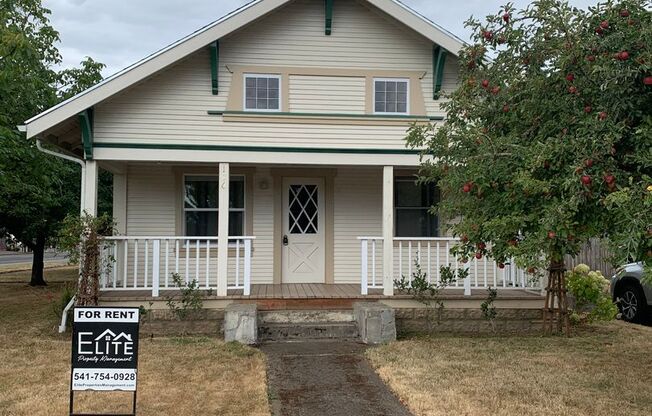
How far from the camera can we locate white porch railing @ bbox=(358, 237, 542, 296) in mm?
9148

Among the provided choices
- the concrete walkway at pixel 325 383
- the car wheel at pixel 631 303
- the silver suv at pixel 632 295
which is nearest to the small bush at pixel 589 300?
the silver suv at pixel 632 295

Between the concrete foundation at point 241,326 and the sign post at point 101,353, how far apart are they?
3.37 m

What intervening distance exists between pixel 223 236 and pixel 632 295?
7766mm

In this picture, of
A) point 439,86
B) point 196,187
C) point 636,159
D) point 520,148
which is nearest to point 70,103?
point 196,187

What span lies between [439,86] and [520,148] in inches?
227

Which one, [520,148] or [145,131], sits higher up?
[145,131]

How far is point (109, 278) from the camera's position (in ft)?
31.7

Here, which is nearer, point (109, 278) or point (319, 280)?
point (109, 278)

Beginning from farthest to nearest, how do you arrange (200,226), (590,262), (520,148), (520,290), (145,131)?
(590,262)
(200,226)
(520,290)
(145,131)
(520,148)

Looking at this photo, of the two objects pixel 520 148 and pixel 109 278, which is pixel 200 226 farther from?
pixel 520 148

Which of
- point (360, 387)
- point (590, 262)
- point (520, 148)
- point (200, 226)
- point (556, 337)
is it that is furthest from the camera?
point (590, 262)

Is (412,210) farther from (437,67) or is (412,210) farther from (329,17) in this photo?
(329,17)

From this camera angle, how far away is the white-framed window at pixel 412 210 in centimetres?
1112

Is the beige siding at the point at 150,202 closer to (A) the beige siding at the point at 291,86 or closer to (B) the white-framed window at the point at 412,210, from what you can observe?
(A) the beige siding at the point at 291,86
